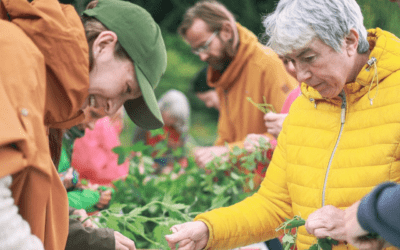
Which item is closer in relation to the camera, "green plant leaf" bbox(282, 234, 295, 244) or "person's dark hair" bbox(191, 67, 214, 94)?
"green plant leaf" bbox(282, 234, 295, 244)

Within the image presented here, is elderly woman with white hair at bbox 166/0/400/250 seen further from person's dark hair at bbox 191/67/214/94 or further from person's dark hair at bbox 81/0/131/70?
person's dark hair at bbox 191/67/214/94

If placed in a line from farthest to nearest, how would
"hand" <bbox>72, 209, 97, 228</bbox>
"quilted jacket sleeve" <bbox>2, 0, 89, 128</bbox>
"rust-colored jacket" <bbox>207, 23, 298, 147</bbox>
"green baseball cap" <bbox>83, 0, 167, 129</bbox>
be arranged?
"rust-colored jacket" <bbox>207, 23, 298, 147</bbox> < "hand" <bbox>72, 209, 97, 228</bbox> < "green baseball cap" <bbox>83, 0, 167, 129</bbox> < "quilted jacket sleeve" <bbox>2, 0, 89, 128</bbox>

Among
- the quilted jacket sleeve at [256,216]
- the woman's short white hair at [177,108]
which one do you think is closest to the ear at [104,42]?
the quilted jacket sleeve at [256,216]

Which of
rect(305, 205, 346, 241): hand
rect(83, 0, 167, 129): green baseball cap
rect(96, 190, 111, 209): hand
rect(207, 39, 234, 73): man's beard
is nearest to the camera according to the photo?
rect(305, 205, 346, 241): hand

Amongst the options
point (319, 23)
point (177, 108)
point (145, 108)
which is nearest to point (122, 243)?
point (145, 108)

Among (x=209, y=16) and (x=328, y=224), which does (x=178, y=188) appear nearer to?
(x=209, y=16)

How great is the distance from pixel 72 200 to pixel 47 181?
42.0 inches

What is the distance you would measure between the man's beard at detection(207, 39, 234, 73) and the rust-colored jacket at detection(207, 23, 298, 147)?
58 millimetres

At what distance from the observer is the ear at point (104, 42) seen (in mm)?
1381

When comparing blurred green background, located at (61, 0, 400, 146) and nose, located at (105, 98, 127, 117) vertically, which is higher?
nose, located at (105, 98, 127, 117)

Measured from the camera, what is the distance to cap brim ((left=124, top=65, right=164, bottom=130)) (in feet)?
4.86

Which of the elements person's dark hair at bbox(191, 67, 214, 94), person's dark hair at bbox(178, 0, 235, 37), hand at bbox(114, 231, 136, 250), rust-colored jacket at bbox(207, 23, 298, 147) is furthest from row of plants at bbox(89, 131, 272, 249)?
person's dark hair at bbox(191, 67, 214, 94)

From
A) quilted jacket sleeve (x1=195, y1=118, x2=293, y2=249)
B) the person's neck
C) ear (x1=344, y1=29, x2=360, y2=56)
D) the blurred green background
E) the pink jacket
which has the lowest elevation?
the blurred green background

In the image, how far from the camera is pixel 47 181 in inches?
43.7
